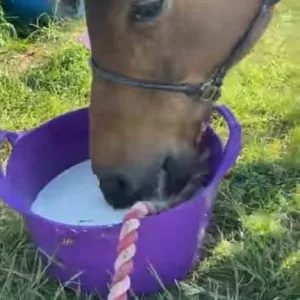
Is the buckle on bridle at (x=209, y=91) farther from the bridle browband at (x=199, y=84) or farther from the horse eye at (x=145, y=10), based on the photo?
the horse eye at (x=145, y=10)

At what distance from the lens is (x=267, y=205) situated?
238cm

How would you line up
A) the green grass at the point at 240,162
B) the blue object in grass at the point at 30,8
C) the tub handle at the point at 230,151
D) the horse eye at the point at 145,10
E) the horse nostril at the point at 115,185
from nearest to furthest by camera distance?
the horse eye at the point at 145,10 → the horse nostril at the point at 115,185 → the tub handle at the point at 230,151 → the green grass at the point at 240,162 → the blue object in grass at the point at 30,8

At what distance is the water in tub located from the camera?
2056 millimetres

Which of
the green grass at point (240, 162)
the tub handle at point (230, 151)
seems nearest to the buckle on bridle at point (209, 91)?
the tub handle at point (230, 151)

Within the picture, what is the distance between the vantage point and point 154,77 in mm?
1815

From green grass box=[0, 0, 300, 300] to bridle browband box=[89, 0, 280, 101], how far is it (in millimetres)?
441

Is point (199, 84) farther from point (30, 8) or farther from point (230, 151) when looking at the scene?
point (30, 8)

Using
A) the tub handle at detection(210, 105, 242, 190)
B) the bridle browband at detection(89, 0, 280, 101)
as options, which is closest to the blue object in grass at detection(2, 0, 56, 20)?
the tub handle at detection(210, 105, 242, 190)

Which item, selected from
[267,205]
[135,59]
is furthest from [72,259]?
[267,205]

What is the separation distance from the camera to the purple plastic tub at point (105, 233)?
191 cm

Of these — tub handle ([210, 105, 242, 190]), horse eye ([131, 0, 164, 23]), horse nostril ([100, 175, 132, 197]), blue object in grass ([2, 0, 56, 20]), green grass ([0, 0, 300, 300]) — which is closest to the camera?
horse eye ([131, 0, 164, 23])

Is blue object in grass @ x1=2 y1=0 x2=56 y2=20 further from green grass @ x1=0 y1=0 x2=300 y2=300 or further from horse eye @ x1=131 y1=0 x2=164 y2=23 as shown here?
horse eye @ x1=131 y1=0 x2=164 y2=23

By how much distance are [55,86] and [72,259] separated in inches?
50.2

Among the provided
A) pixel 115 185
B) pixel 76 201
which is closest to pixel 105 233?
pixel 115 185
